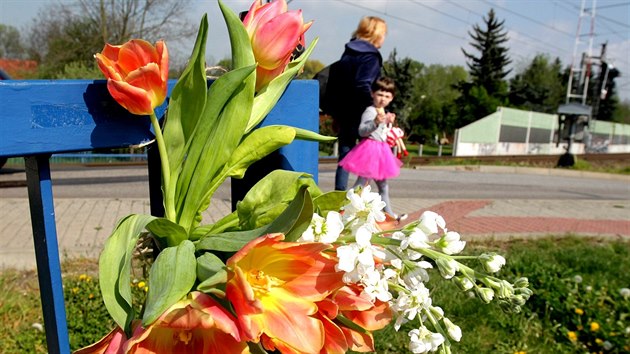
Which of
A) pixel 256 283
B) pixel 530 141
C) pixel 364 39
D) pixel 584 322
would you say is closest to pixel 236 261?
pixel 256 283

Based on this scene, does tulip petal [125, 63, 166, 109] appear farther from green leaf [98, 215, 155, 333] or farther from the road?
the road

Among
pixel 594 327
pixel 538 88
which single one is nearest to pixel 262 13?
pixel 594 327

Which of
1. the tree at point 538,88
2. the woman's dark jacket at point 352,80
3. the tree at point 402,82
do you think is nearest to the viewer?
the woman's dark jacket at point 352,80

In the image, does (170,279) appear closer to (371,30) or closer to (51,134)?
(51,134)

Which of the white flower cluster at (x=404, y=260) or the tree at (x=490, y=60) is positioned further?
the tree at (x=490, y=60)

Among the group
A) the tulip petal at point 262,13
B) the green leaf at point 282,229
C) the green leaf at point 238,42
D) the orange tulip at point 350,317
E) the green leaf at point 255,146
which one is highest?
the tulip petal at point 262,13

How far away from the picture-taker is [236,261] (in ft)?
1.75

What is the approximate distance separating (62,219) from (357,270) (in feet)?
20.4

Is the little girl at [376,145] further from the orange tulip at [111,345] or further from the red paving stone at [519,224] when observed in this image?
the orange tulip at [111,345]

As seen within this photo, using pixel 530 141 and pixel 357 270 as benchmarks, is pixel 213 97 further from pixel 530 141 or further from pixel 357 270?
pixel 530 141

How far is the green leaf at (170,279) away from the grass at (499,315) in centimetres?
229

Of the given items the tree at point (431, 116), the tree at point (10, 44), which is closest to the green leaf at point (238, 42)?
the tree at point (10, 44)

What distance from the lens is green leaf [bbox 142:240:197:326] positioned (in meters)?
0.51

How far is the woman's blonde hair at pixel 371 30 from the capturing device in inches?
204
